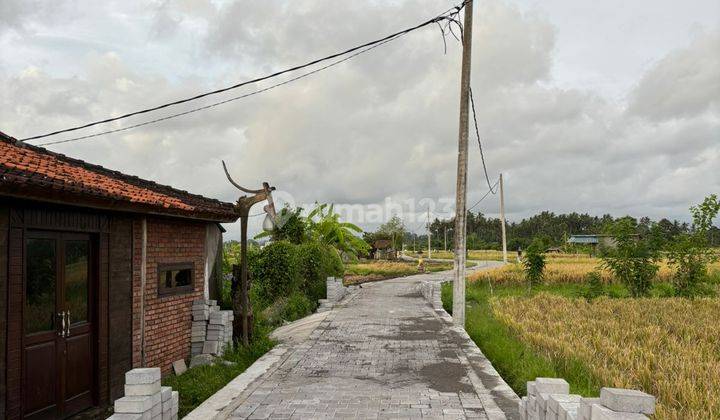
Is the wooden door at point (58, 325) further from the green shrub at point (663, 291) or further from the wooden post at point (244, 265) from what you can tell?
the green shrub at point (663, 291)

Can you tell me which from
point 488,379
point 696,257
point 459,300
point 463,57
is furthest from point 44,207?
point 696,257

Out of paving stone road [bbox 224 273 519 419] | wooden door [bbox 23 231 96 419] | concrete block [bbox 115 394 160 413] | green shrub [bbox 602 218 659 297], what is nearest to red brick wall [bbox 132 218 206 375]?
wooden door [bbox 23 231 96 419]

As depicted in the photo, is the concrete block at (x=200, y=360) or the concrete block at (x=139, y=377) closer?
the concrete block at (x=139, y=377)

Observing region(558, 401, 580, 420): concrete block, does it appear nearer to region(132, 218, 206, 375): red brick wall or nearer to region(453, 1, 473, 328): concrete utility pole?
region(132, 218, 206, 375): red brick wall

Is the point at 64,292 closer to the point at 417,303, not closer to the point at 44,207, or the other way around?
the point at 44,207

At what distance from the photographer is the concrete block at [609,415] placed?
3473 mm

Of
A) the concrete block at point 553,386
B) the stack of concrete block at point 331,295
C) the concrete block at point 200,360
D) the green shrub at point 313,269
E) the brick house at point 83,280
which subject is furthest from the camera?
the green shrub at point 313,269

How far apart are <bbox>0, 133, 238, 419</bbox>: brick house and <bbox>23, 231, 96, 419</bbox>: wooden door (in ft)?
0.04

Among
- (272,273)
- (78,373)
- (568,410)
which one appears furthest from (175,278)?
(272,273)

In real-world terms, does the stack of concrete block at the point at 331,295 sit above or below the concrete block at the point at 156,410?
below

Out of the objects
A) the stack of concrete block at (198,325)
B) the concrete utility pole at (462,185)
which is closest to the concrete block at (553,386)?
the stack of concrete block at (198,325)

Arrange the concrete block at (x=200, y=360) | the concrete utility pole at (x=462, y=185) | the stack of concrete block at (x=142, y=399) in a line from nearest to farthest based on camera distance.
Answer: the stack of concrete block at (x=142, y=399) → the concrete block at (x=200, y=360) → the concrete utility pole at (x=462, y=185)

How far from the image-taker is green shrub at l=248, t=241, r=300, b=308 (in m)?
16.6

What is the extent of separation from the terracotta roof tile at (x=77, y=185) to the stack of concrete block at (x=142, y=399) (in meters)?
1.94
